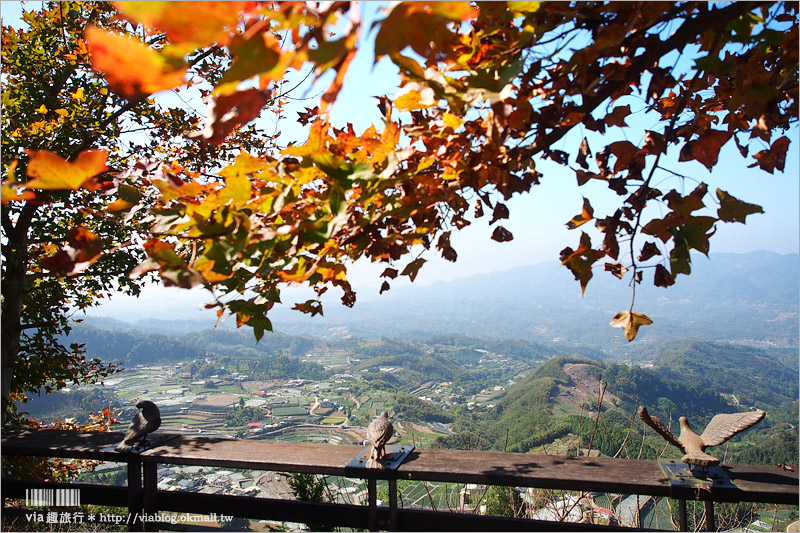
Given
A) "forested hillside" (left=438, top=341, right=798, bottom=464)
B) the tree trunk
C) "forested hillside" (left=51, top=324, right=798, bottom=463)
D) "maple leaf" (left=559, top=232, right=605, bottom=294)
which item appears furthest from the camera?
"forested hillside" (left=51, top=324, right=798, bottom=463)

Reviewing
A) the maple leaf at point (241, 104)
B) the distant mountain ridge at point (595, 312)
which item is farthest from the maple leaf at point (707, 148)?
the distant mountain ridge at point (595, 312)

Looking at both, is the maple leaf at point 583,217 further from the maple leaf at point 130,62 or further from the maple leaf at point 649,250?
the maple leaf at point 130,62

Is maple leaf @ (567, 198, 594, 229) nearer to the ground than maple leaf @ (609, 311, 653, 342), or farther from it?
farther from it

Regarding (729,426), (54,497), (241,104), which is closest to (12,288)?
(54,497)

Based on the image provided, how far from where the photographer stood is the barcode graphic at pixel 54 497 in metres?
2.17

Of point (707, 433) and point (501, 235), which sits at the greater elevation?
point (501, 235)

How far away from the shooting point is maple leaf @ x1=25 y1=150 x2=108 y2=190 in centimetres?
66

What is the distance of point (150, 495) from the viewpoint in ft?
6.20

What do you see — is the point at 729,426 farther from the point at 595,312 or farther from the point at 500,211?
the point at 595,312

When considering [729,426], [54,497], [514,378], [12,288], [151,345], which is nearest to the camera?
[729,426]

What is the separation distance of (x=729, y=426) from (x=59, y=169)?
1.94 meters

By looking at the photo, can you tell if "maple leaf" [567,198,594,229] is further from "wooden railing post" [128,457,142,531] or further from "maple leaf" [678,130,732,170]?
"wooden railing post" [128,457,142,531]

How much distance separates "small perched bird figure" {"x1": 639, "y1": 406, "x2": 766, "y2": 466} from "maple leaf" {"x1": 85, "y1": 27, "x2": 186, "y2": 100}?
1.54 meters

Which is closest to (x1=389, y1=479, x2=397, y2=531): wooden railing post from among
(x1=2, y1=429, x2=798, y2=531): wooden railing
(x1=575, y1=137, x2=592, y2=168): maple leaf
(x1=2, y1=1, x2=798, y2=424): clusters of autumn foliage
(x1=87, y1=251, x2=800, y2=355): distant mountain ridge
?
(x1=2, y1=429, x2=798, y2=531): wooden railing
